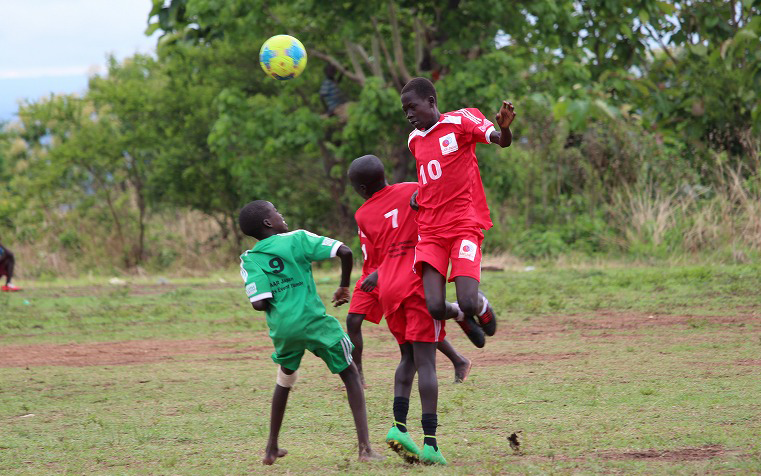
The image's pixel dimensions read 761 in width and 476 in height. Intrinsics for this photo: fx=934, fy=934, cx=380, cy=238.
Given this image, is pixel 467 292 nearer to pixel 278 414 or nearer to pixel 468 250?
pixel 468 250

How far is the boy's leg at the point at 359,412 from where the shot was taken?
495 centimetres

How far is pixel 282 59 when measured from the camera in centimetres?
795

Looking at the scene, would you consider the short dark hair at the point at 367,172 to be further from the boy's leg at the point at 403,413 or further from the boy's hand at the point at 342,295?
the boy's leg at the point at 403,413

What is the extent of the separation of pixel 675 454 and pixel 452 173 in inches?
74.0

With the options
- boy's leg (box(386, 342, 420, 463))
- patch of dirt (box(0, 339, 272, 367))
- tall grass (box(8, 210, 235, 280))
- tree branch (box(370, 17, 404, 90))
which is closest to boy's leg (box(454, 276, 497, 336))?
boy's leg (box(386, 342, 420, 463))

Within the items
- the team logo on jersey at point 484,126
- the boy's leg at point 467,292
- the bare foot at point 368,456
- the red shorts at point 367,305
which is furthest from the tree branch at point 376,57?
the bare foot at point 368,456

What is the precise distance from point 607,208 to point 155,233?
11.4 meters

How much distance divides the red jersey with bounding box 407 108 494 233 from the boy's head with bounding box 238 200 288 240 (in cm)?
81

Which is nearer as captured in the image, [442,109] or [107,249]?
[442,109]

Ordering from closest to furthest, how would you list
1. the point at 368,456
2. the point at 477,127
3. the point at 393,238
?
1. the point at 368,456
2. the point at 477,127
3. the point at 393,238

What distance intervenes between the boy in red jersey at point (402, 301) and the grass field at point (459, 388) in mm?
214

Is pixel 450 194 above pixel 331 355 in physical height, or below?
above

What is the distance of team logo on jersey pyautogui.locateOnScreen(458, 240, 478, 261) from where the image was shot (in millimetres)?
5008

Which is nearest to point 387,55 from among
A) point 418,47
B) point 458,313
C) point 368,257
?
point 418,47
